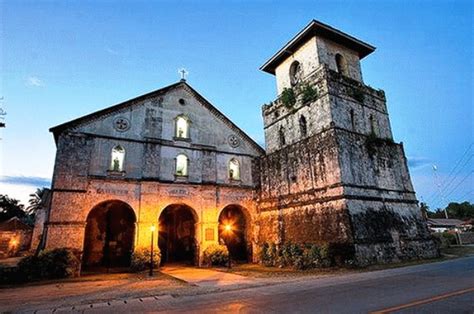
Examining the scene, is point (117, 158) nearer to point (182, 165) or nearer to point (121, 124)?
point (121, 124)

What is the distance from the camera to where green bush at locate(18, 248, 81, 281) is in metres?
13.6

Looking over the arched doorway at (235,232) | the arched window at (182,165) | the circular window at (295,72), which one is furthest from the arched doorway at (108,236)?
the circular window at (295,72)

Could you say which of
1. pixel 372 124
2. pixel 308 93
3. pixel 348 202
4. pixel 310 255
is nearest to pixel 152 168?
pixel 310 255

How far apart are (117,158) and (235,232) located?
10978 mm

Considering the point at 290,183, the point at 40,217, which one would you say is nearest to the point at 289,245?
the point at 290,183

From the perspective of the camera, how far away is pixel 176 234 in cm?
2345

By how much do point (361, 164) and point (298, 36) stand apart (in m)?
11.0

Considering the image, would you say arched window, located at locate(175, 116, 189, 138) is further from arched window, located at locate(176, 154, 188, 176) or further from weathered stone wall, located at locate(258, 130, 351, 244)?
weathered stone wall, located at locate(258, 130, 351, 244)

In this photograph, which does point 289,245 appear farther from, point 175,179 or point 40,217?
point 40,217

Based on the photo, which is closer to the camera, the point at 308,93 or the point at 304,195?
the point at 304,195

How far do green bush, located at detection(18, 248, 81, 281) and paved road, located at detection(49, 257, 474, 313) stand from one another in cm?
808

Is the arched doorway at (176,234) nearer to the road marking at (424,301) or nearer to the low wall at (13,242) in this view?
the road marking at (424,301)

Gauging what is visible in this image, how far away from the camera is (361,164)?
57.0 feet

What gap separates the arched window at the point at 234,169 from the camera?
2170 centimetres
